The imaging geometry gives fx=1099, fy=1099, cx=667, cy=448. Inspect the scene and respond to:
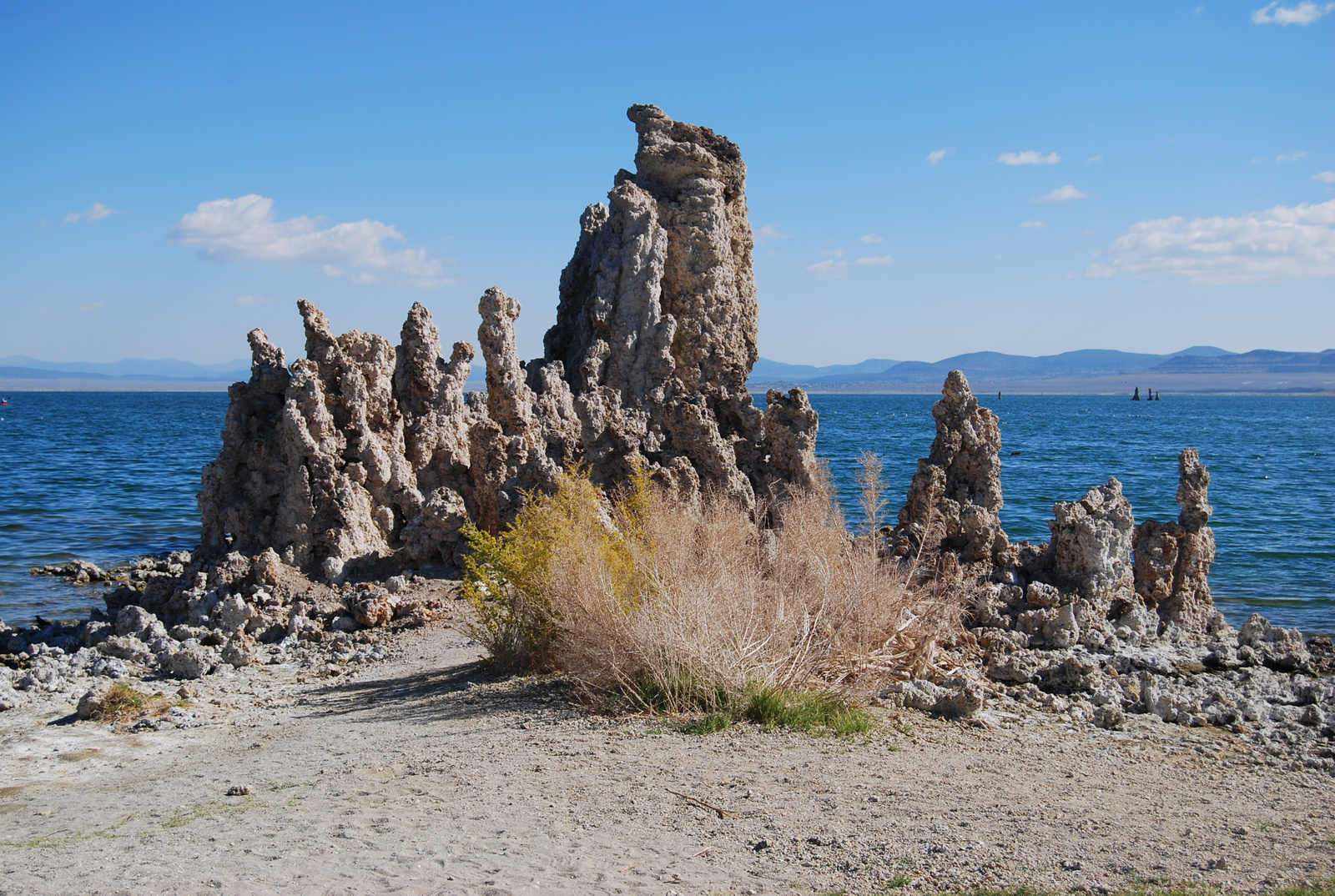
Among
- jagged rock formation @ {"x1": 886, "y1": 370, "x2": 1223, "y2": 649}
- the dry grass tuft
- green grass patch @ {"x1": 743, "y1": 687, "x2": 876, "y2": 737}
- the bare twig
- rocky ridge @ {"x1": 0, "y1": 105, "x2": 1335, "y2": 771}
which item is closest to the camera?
the bare twig

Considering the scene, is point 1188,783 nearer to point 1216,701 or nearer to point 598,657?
point 1216,701

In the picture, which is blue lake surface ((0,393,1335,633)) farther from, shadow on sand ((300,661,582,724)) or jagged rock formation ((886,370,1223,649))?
shadow on sand ((300,661,582,724))

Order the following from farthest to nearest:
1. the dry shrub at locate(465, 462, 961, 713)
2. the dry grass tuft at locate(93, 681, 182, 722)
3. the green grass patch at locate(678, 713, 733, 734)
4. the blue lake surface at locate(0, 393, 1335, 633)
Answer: the blue lake surface at locate(0, 393, 1335, 633) < the dry grass tuft at locate(93, 681, 182, 722) < the dry shrub at locate(465, 462, 961, 713) < the green grass patch at locate(678, 713, 733, 734)

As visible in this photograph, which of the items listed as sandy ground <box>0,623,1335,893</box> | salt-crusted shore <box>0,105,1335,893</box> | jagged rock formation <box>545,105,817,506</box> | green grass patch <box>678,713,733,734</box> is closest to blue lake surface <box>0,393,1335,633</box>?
jagged rock formation <box>545,105,817,506</box>

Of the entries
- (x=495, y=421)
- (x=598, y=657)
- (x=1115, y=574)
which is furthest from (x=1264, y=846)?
(x=495, y=421)

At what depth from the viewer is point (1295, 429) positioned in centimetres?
8250

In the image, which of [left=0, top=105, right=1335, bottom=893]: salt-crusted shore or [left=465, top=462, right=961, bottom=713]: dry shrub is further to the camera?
[left=465, top=462, right=961, bottom=713]: dry shrub

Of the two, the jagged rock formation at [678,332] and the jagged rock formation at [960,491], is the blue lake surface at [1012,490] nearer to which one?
the jagged rock formation at [960,491]

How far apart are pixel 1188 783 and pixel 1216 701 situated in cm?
257

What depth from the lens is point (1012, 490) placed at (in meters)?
35.8

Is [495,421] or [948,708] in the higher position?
[495,421]

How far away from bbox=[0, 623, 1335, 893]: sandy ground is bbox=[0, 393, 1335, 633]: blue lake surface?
7371mm

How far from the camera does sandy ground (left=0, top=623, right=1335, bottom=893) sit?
573cm

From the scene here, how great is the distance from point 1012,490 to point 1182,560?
75.3ft
